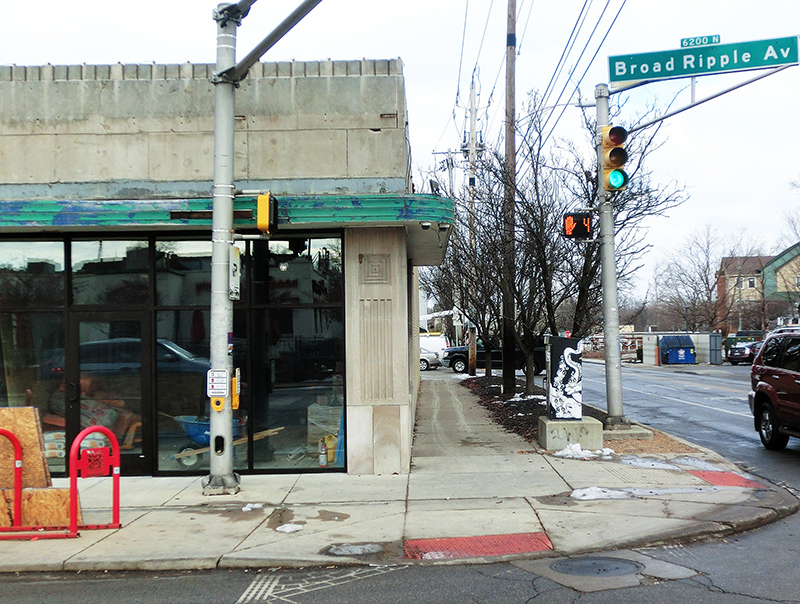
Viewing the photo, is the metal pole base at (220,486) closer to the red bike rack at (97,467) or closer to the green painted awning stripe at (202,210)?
the red bike rack at (97,467)

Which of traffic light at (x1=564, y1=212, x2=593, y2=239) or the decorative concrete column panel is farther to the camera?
traffic light at (x1=564, y1=212, x2=593, y2=239)

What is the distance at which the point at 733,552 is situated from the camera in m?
6.01

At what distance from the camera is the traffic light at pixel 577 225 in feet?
36.4

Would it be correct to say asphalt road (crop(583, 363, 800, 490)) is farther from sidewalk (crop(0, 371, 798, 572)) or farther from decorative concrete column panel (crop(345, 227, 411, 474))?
decorative concrete column panel (crop(345, 227, 411, 474))

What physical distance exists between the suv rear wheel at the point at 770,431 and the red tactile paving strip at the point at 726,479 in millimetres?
2496

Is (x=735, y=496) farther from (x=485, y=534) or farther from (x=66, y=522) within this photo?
(x=66, y=522)

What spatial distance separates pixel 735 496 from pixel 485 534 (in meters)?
3.21

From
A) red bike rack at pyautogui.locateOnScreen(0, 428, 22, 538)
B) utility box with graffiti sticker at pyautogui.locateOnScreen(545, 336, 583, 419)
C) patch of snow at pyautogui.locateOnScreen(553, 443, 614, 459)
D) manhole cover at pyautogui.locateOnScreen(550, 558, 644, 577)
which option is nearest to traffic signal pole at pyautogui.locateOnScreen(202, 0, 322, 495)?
red bike rack at pyautogui.locateOnScreen(0, 428, 22, 538)

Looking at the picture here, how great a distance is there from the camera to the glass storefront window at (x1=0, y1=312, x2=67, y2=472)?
961 centimetres

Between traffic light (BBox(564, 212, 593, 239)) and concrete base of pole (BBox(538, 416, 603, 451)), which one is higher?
traffic light (BBox(564, 212, 593, 239))

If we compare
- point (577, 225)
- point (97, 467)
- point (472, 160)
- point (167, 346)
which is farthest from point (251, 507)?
point (472, 160)

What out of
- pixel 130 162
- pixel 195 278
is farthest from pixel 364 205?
pixel 130 162

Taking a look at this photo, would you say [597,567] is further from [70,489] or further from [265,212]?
[265,212]

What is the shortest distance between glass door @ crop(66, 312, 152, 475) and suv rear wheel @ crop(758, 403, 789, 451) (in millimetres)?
9479
